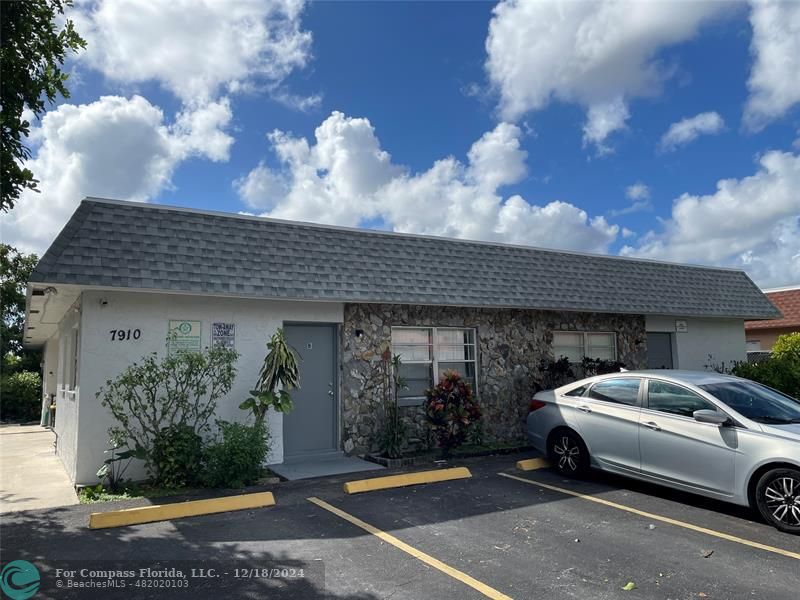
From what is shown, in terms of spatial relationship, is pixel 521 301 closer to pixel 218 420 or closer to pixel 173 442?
pixel 218 420

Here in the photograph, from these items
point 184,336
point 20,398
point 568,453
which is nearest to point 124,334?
point 184,336

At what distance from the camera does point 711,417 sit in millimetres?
6805

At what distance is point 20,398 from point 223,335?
19034 mm

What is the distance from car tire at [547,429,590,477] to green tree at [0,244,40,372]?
2501cm


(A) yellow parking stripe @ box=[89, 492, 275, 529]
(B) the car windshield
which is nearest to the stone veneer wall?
(A) yellow parking stripe @ box=[89, 492, 275, 529]

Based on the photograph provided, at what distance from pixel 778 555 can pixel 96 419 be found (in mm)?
8875

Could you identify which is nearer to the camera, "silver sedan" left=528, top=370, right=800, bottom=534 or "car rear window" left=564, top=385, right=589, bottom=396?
"silver sedan" left=528, top=370, right=800, bottom=534

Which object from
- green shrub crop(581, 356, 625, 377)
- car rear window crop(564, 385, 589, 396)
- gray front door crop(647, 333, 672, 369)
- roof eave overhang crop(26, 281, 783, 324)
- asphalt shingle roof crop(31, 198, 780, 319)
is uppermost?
asphalt shingle roof crop(31, 198, 780, 319)

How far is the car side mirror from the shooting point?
678 cm

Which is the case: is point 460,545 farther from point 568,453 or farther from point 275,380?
point 275,380

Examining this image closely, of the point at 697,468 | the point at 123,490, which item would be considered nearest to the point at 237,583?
the point at 123,490

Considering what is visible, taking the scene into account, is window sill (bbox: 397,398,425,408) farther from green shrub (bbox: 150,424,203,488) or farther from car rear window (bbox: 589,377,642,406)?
green shrub (bbox: 150,424,203,488)

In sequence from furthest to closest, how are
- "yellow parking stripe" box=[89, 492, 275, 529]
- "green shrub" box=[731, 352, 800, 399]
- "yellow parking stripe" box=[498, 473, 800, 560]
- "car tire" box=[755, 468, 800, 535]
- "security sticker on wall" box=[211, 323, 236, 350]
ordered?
"green shrub" box=[731, 352, 800, 399] → "security sticker on wall" box=[211, 323, 236, 350] → "yellow parking stripe" box=[89, 492, 275, 529] → "car tire" box=[755, 468, 800, 535] → "yellow parking stripe" box=[498, 473, 800, 560]
